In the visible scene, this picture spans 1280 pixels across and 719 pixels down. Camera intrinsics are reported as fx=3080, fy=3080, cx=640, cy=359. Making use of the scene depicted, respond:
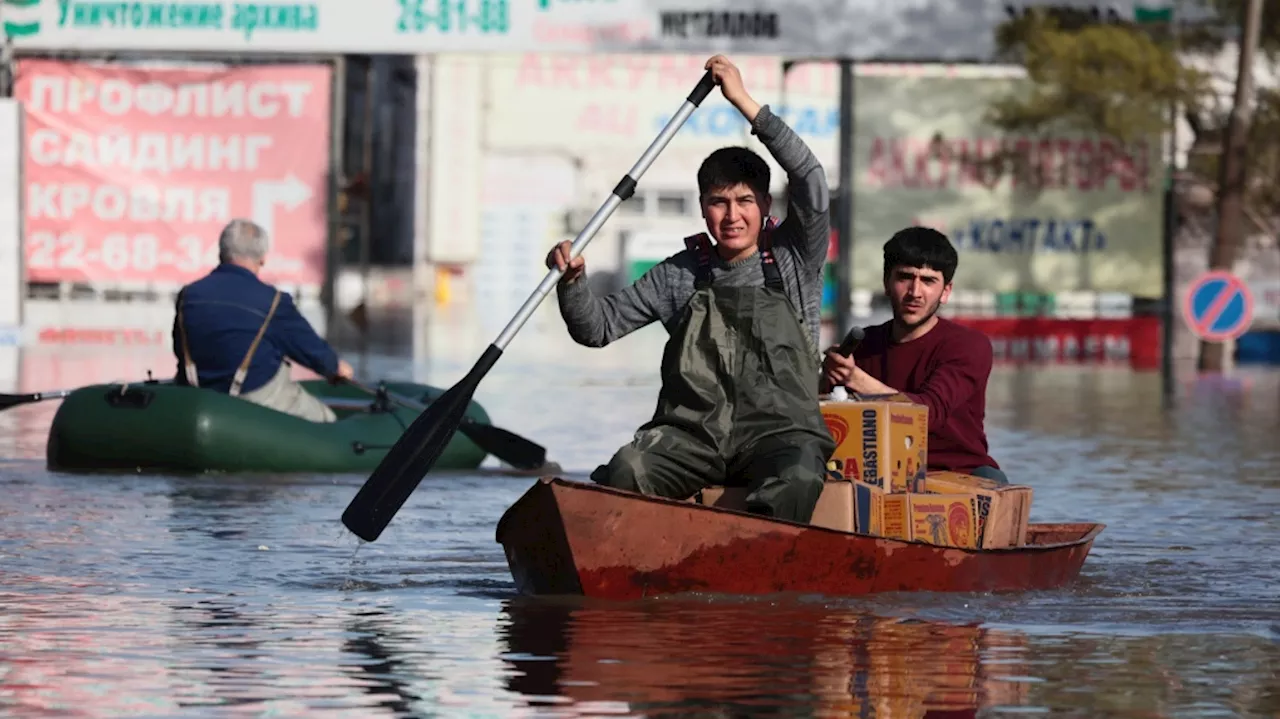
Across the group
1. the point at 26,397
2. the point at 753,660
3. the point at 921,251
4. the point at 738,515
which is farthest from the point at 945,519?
the point at 26,397

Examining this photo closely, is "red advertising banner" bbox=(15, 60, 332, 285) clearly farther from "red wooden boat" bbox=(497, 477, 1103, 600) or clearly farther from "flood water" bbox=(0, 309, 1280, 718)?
"red wooden boat" bbox=(497, 477, 1103, 600)

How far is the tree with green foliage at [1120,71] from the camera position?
32.2 meters

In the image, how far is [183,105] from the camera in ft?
107

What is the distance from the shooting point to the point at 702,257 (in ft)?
33.6

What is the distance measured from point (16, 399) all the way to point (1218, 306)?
17881 mm

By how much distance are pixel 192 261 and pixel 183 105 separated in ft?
5.41

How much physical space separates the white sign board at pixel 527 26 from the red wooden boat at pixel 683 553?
67.3 ft

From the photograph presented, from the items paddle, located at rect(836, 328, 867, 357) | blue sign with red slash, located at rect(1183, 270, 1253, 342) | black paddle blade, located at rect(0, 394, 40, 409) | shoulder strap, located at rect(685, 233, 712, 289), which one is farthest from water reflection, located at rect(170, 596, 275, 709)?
blue sign with red slash, located at rect(1183, 270, 1253, 342)

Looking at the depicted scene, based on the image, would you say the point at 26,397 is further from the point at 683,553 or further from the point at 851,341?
the point at 683,553

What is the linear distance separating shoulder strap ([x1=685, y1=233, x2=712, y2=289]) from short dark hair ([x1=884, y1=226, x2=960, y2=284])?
3.04 ft

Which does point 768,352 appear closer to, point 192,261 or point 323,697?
point 323,697

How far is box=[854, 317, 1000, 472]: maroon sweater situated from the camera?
10984mm

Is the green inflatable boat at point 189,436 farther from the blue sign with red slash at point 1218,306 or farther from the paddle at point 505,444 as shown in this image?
the blue sign with red slash at point 1218,306

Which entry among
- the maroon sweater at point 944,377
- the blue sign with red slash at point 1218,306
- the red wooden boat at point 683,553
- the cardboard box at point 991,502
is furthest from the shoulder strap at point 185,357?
the blue sign with red slash at point 1218,306
